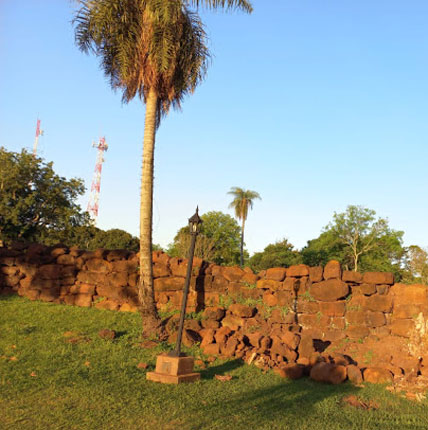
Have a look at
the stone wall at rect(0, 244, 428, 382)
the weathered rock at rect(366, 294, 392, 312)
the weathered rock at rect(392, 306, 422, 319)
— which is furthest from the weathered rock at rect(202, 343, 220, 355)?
the weathered rock at rect(392, 306, 422, 319)

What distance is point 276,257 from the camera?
153 feet

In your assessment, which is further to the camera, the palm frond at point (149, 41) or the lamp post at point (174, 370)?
the palm frond at point (149, 41)

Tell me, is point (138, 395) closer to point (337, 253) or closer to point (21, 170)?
point (21, 170)

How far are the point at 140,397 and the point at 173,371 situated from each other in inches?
52.6

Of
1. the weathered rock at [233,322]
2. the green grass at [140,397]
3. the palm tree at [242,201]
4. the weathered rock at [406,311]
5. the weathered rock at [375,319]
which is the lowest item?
the green grass at [140,397]

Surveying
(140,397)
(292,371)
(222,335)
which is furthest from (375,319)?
(140,397)

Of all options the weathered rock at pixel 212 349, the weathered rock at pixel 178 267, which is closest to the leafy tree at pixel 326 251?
the weathered rock at pixel 178 267

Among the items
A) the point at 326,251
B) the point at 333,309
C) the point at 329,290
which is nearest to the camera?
the point at 333,309

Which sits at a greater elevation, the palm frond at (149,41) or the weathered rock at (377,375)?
the palm frond at (149,41)

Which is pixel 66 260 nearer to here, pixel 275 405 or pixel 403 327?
pixel 275 405

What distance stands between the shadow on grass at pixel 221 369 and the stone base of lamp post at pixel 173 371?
1.57ft

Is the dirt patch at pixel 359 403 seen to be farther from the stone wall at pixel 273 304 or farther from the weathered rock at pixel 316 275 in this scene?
the weathered rock at pixel 316 275

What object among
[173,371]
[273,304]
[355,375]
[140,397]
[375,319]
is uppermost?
[273,304]

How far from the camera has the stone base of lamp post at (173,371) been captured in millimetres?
8711
